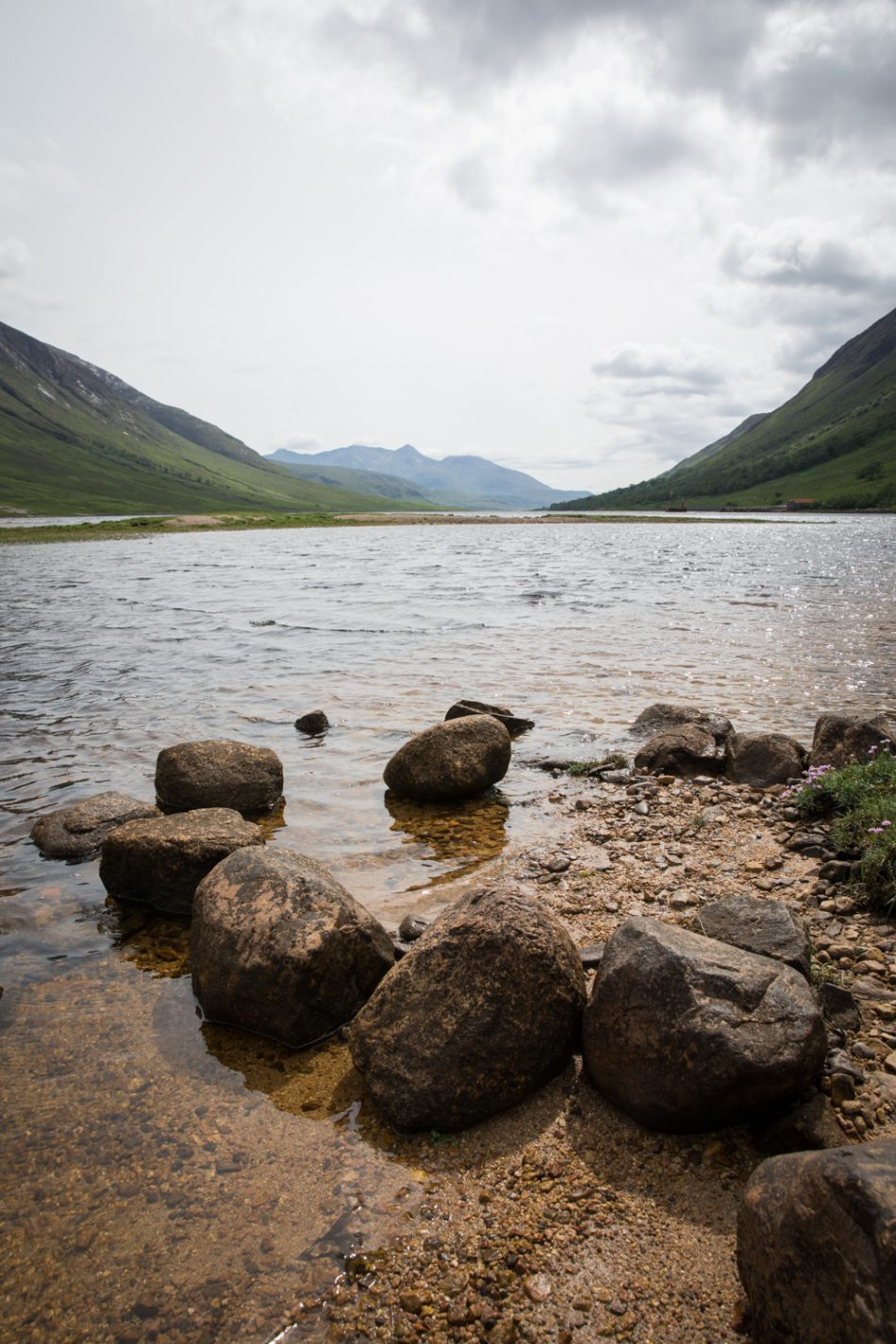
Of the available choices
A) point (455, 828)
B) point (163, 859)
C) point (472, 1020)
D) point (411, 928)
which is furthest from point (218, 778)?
point (472, 1020)

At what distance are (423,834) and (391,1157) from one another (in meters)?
5.04

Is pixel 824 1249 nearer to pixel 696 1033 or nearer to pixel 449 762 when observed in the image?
pixel 696 1033

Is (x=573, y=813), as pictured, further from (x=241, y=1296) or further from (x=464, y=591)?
(x=464, y=591)

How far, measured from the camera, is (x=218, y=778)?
10.2 meters

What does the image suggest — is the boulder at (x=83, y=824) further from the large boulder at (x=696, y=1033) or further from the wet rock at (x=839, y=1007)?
the wet rock at (x=839, y=1007)

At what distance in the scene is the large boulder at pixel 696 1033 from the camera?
4348 mm

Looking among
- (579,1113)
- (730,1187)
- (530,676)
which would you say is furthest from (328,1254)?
(530,676)

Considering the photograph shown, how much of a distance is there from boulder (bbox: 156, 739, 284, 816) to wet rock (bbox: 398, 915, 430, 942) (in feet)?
12.9

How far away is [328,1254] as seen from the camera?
394 centimetres

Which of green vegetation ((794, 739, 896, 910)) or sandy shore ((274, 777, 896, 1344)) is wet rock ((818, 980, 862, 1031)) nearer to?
sandy shore ((274, 777, 896, 1344))

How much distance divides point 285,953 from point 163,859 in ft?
8.43

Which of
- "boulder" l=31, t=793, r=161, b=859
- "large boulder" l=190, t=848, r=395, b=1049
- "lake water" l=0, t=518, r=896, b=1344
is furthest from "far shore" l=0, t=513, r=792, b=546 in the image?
"large boulder" l=190, t=848, r=395, b=1049

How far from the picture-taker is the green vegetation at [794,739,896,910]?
6922 mm

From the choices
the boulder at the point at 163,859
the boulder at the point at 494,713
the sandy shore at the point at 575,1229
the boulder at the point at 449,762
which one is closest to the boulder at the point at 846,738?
the sandy shore at the point at 575,1229
